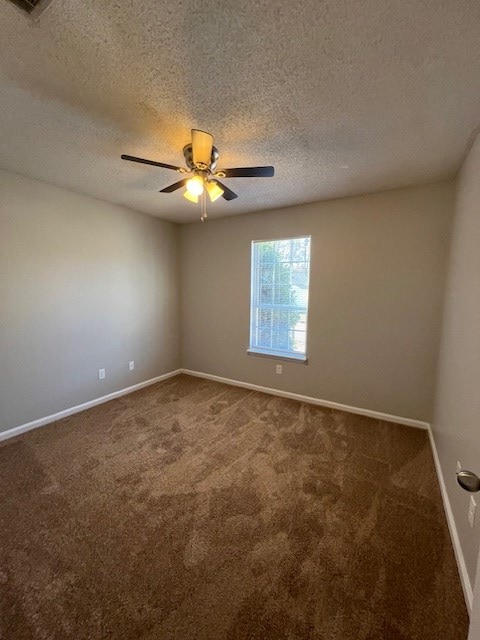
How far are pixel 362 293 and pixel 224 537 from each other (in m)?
2.52

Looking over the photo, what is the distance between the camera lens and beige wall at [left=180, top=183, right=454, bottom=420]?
2.58m

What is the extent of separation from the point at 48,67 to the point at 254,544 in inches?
105

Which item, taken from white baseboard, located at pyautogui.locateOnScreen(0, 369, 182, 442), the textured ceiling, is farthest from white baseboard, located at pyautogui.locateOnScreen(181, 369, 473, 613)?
the textured ceiling

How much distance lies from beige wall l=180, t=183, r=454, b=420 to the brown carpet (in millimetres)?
577

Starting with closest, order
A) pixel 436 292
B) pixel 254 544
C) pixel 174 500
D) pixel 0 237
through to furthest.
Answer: pixel 254 544, pixel 174 500, pixel 0 237, pixel 436 292

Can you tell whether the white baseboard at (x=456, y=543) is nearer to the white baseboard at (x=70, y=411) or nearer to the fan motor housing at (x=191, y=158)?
the fan motor housing at (x=191, y=158)

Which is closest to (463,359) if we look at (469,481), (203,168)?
(469,481)

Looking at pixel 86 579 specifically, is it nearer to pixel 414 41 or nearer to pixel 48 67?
pixel 48 67

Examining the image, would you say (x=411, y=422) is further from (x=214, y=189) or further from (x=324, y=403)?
(x=214, y=189)

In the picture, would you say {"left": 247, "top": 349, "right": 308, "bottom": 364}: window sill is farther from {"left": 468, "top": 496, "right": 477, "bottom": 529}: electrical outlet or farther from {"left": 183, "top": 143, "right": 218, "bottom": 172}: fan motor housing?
{"left": 183, "top": 143, "right": 218, "bottom": 172}: fan motor housing

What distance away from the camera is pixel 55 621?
1.12m

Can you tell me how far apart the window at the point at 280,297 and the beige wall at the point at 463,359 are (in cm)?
146

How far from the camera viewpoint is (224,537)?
1511 millimetres

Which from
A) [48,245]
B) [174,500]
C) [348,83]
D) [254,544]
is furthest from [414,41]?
[48,245]
